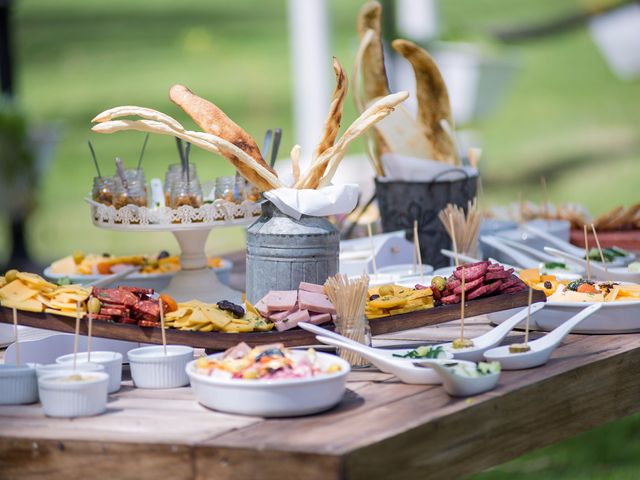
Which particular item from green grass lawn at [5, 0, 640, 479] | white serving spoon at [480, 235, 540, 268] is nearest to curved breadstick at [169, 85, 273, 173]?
white serving spoon at [480, 235, 540, 268]

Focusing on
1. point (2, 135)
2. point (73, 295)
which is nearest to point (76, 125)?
point (2, 135)

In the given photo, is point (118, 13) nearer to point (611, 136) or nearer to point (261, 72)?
point (261, 72)

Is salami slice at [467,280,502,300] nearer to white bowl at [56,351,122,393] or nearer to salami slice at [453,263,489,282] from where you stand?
salami slice at [453,263,489,282]

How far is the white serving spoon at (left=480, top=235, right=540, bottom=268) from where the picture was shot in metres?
3.03

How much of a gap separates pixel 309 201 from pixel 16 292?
64cm

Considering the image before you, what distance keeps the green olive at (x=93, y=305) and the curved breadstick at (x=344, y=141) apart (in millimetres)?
559

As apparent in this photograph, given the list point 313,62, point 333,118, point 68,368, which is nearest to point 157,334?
point 68,368

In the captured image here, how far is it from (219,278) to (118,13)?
43.5 ft

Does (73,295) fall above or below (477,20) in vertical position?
below

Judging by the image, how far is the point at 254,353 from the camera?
1.95 m

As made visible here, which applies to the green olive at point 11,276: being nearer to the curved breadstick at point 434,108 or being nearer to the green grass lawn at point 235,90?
the curved breadstick at point 434,108

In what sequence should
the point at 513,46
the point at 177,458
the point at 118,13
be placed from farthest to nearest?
the point at 118,13 → the point at 513,46 → the point at 177,458

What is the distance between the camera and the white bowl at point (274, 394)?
72.9 inches

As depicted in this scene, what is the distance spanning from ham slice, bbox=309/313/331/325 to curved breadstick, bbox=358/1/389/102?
1.31m
